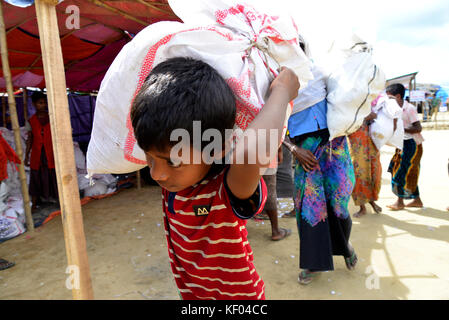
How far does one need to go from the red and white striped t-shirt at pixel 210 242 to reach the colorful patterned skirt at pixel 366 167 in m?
3.50

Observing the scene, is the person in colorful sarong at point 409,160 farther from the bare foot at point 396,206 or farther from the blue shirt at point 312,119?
the blue shirt at point 312,119

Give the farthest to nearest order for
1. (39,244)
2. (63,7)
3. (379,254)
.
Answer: (39,244)
(63,7)
(379,254)

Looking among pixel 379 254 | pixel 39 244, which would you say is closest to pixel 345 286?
pixel 379 254

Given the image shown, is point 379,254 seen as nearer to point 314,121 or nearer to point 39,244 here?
point 314,121

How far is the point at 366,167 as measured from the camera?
164 inches

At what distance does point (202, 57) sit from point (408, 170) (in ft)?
15.3

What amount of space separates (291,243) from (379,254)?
924 millimetres

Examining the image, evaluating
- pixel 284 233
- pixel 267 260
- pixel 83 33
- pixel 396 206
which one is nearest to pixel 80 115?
pixel 83 33

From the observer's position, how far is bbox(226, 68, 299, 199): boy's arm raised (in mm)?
743

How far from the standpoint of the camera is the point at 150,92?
0.78 m

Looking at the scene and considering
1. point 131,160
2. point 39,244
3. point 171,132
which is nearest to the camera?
point 171,132

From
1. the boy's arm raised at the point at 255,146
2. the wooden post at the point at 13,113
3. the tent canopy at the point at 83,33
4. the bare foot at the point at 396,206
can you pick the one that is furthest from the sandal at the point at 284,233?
the wooden post at the point at 13,113

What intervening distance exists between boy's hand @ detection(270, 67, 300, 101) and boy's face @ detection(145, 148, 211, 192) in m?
0.34
